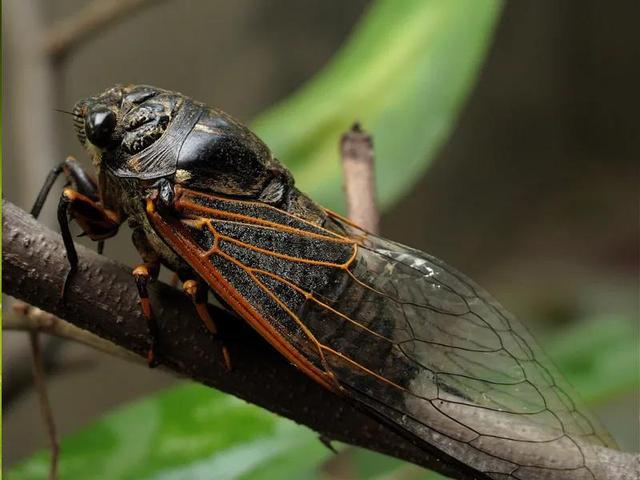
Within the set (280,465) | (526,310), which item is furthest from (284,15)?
(280,465)

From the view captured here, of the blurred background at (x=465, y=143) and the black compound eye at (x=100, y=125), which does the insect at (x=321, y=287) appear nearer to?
the black compound eye at (x=100, y=125)

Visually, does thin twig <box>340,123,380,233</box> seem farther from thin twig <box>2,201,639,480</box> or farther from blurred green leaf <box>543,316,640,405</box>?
blurred green leaf <box>543,316,640,405</box>

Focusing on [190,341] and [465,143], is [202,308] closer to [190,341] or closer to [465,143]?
[190,341]

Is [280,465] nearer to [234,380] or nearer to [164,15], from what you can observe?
[234,380]

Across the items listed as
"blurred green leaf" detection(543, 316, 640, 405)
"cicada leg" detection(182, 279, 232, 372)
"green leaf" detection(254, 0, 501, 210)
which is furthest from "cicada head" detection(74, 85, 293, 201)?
"blurred green leaf" detection(543, 316, 640, 405)

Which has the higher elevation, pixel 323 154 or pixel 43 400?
pixel 323 154

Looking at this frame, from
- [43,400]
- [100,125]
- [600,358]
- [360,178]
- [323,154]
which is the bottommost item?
[43,400]

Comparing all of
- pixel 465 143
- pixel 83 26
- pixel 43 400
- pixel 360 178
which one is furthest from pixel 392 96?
pixel 465 143
